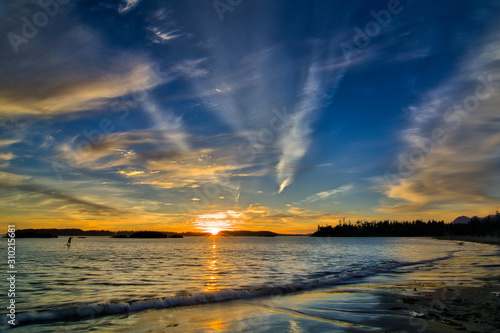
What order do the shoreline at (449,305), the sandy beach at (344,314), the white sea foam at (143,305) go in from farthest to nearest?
the white sea foam at (143,305)
the sandy beach at (344,314)
the shoreline at (449,305)

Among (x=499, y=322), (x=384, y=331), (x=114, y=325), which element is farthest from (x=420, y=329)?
(x=114, y=325)

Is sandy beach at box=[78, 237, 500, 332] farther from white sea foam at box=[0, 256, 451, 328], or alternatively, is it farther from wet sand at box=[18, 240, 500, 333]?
white sea foam at box=[0, 256, 451, 328]

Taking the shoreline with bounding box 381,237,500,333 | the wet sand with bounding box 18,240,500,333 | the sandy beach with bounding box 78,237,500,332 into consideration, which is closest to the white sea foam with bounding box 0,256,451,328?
the wet sand with bounding box 18,240,500,333

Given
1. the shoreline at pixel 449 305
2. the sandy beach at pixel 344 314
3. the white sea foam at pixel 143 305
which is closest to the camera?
the shoreline at pixel 449 305

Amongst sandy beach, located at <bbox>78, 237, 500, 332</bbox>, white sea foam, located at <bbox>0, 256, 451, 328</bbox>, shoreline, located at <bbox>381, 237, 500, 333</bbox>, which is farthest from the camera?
white sea foam, located at <bbox>0, 256, 451, 328</bbox>

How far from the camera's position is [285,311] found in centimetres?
1452

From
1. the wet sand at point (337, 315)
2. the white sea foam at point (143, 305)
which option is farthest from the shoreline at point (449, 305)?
the white sea foam at point (143, 305)

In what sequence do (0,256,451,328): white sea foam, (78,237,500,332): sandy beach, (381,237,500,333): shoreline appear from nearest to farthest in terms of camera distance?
1. (381,237,500,333): shoreline
2. (78,237,500,332): sandy beach
3. (0,256,451,328): white sea foam

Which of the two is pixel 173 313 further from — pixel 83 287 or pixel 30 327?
pixel 83 287

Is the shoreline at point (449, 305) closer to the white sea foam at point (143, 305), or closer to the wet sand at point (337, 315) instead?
the wet sand at point (337, 315)

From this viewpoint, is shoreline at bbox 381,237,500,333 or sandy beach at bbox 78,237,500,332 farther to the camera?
sandy beach at bbox 78,237,500,332

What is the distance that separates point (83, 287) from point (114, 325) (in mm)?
11540

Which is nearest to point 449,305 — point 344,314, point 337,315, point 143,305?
point 344,314

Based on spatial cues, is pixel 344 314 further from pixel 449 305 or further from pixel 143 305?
pixel 143 305
